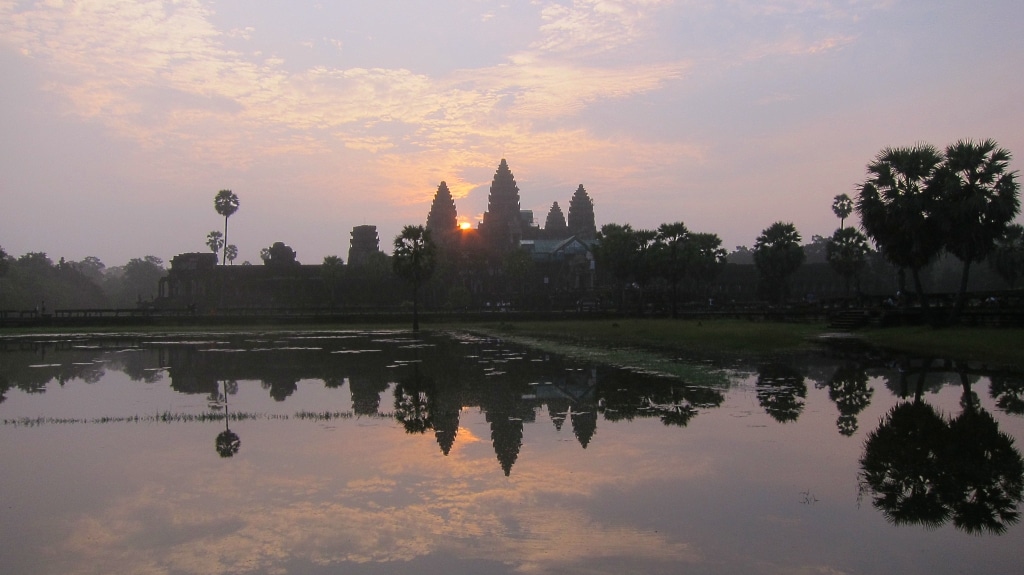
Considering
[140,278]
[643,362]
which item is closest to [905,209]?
[643,362]

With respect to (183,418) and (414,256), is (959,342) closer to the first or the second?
(183,418)

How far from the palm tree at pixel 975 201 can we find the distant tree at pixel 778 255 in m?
40.9

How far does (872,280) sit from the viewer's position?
107062 millimetres

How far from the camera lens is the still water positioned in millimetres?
7980

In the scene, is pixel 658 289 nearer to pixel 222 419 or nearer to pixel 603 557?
pixel 222 419

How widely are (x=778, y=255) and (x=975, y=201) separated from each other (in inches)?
1707

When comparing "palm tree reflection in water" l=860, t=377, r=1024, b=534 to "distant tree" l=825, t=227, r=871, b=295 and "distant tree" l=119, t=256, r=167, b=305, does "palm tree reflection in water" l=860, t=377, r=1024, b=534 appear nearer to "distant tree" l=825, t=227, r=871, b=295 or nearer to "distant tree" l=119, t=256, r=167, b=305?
"distant tree" l=825, t=227, r=871, b=295

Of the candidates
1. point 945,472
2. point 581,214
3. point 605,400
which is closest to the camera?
point 945,472

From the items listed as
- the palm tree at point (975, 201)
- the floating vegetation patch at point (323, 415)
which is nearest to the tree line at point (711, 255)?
the palm tree at point (975, 201)

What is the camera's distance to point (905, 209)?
37.8 metres

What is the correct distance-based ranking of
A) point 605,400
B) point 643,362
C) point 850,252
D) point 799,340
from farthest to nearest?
point 850,252
point 799,340
point 643,362
point 605,400

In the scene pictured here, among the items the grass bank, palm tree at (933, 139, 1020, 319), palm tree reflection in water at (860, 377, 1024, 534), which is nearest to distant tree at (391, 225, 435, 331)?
the grass bank

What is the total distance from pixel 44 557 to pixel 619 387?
14.7m

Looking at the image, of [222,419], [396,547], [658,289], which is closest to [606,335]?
[222,419]
